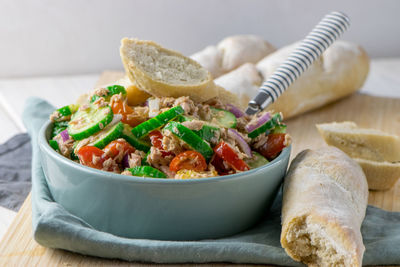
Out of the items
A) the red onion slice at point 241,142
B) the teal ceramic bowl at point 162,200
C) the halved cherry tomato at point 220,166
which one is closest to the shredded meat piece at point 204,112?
the red onion slice at point 241,142

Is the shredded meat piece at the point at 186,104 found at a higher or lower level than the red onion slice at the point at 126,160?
higher

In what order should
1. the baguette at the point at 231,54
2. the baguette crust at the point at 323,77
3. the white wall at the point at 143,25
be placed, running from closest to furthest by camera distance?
the baguette crust at the point at 323,77 → the baguette at the point at 231,54 → the white wall at the point at 143,25

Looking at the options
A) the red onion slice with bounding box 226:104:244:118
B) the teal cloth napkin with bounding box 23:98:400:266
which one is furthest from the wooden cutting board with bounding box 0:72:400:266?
the red onion slice with bounding box 226:104:244:118

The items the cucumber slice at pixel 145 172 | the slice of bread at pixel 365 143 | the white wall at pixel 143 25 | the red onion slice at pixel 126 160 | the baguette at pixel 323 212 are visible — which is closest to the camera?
the baguette at pixel 323 212

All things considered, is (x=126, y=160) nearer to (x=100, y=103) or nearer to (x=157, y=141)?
(x=157, y=141)

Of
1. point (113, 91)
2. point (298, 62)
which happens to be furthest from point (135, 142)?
point (298, 62)

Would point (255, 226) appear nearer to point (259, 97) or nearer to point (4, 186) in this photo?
point (259, 97)

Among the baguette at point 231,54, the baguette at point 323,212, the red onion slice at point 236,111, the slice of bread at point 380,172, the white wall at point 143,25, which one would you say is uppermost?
the red onion slice at point 236,111

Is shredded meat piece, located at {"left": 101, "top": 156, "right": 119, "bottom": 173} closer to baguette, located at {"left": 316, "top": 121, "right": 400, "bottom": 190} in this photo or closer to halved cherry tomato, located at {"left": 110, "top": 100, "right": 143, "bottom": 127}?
halved cherry tomato, located at {"left": 110, "top": 100, "right": 143, "bottom": 127}

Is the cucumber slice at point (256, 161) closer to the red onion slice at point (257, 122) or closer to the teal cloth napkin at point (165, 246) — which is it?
the red onion slice at point (257, 122)
